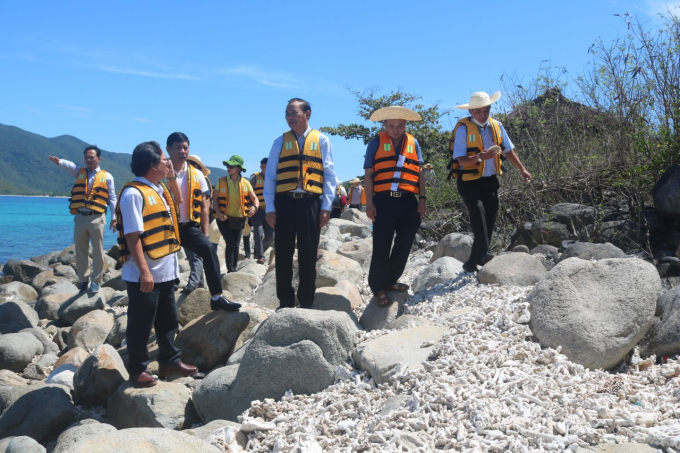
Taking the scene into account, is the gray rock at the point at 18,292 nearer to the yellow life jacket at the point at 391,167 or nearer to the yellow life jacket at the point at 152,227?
the yellow life jacket at the point at 152,227

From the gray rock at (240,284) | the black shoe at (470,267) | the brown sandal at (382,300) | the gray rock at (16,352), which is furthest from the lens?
the gray rock at (240,284)

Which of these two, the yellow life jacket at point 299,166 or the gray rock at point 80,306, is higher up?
the yellow life jacket at point 299,166

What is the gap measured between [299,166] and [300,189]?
8.7 inches

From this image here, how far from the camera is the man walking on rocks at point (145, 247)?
458 centimetres

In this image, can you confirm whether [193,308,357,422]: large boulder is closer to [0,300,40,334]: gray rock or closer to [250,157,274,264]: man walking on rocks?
[0,300,40,334]: gray rock

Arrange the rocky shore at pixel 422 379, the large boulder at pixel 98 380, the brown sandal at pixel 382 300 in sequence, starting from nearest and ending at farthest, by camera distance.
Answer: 1. the rocky shore at pixel 422 379
2. the large boulder at pixel 98 380
3. the brown sandal at pixel 382 300

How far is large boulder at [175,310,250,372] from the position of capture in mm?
5684

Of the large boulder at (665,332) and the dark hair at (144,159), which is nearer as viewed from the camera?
the large boulder at (665,332)

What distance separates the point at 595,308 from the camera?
14.2 ft

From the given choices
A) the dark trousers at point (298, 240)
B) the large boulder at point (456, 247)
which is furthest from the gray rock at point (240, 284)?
the large boulder at point (456, 247)

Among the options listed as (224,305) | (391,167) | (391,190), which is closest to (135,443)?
(224,305)

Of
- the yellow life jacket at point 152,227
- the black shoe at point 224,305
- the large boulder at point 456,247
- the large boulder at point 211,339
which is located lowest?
the large boulder at point 211,339

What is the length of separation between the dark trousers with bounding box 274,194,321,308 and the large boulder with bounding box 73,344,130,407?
5.57 feet

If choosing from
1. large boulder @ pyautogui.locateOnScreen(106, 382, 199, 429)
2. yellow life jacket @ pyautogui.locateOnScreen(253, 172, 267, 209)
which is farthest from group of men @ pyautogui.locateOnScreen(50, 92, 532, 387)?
yellow life jacket @ pyautogui.locateOnScreen(253, 172, 267, 209)
